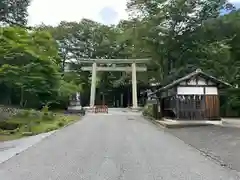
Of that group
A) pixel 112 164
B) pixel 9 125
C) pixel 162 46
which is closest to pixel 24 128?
pixel 9 125

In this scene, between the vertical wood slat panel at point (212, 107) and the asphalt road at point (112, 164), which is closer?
the asphalt road at point (112, 164)

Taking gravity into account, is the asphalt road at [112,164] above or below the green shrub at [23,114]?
below

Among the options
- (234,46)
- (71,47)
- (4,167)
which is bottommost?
(4,167)

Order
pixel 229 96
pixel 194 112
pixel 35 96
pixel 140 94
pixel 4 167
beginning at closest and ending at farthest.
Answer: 1. pixel 4 167
2. pixel 194 112
3. pixel 229 96
4. pixel 35 96
5. pixel 140 94

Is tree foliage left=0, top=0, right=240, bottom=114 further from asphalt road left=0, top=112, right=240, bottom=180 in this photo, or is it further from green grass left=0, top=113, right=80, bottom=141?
asphalt road left=0, top=112, right=240, bottom=180

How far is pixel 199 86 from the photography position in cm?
1894

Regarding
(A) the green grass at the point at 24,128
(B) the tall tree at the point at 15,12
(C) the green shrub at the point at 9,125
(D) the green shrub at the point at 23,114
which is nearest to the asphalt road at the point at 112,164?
(A) the green grass at the point at 24,128

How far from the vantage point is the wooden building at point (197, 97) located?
18344 millimetres

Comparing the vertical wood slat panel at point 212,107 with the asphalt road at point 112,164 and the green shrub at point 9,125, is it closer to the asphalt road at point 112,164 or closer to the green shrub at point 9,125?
the asphalt road at point 112,164

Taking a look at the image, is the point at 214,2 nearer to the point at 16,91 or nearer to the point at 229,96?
the point at 229,96

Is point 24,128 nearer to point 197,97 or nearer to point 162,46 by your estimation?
point 197,97

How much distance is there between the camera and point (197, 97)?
61.3 ft

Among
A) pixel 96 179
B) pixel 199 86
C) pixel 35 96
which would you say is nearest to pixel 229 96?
pixel 199 86

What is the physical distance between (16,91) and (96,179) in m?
25.0
